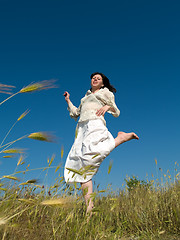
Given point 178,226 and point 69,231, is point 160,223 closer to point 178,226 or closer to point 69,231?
point 178,226

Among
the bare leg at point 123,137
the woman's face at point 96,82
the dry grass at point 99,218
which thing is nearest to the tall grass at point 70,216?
the dry grass at point 99,218

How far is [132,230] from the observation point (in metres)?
2.91

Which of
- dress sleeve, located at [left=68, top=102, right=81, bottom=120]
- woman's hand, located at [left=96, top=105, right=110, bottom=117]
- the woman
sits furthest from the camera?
dress sleeve, located at [left=68, top=102, right=81, bottom=120]

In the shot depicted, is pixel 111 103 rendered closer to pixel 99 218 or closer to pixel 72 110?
pixel 72 110

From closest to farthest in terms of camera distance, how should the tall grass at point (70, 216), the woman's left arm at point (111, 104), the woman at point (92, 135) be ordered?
1. the tall grass at point (70, 216)
2. the woman at point (92, 135)
3. the woman's left arm at point (111, 104)

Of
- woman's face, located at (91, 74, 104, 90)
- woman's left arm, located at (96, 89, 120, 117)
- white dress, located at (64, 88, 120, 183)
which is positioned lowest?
→ white dress, located at (64, 88, 120, 183)

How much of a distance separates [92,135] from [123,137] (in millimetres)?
589

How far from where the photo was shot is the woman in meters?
2.92

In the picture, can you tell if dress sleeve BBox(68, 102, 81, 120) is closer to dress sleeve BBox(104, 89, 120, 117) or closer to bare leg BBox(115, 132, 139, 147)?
dress sleeve BBox(104, 89, 120, 117)

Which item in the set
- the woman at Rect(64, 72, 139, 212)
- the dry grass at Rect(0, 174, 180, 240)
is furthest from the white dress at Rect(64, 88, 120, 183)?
the dry grass at Rect(0, 174, 180, 240)

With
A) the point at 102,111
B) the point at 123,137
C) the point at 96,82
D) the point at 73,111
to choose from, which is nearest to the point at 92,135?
the point at 102,111

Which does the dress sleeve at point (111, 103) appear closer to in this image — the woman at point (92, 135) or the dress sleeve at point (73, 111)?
the woman at point (92, 135)

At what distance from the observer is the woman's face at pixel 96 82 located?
12.3 ft

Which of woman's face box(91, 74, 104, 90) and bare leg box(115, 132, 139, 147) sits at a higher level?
woman's face box(91, 74, 104, 90)
